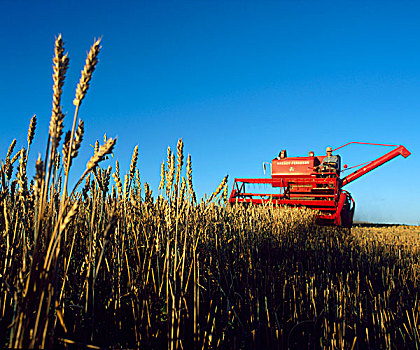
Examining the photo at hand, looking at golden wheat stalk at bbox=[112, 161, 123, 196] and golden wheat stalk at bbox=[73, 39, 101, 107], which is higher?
golden wheat stalk at bbox=[73, 39, 101, 107]

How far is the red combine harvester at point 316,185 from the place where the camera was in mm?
10203

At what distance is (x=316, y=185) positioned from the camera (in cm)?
1165

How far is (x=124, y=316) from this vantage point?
2.10m

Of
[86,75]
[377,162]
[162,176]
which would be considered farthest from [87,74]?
[377,162]

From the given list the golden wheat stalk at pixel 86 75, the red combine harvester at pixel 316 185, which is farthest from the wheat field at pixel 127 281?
the red combine harvester at pixel 316 185

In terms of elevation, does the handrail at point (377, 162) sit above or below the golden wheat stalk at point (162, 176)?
above

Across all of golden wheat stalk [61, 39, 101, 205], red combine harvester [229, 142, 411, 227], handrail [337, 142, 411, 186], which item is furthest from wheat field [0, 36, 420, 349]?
handrail [337, 142, 411, 186]

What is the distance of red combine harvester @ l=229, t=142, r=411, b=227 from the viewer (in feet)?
33.5

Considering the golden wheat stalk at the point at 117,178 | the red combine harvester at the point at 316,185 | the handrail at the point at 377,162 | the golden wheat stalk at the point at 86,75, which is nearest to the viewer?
the golden wheat stalk at the point at 86,75

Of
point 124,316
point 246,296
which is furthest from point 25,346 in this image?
point 246,296

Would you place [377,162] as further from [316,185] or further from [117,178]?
[117,178]

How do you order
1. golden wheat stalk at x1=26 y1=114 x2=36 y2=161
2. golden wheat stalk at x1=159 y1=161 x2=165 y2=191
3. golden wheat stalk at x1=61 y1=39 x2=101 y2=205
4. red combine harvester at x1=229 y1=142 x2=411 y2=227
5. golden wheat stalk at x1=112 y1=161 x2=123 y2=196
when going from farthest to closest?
red combine harvester at x1=229 y1=142 x2=411 y2=227
golden wheat stalk at x1=159 y1=161 x2=165 y2=191
golden wheat stalk at x1=112 y1=161 x2=123 y2=196
golden wheat stalk at x1=26 y1=114 x2=36 y2=161
golden wheat stalk at x1=61 y1=39 x2=101 y2=205

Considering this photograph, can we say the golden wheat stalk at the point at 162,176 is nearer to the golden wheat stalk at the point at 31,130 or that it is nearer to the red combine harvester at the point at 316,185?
the golden wheat stalk at the point at 31,130

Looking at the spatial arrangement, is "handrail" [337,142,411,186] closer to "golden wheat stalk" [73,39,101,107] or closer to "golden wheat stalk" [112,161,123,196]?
"golden wheat stalk" [112,161,123,196]
